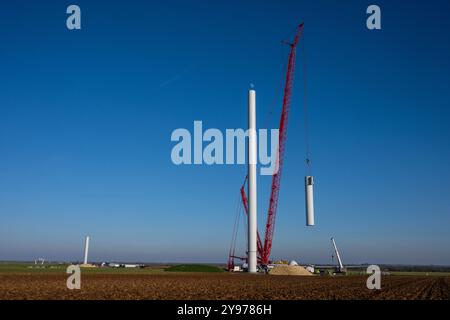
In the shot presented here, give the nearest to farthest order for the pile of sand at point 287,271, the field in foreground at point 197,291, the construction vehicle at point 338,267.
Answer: the field in foreground at point 197,291 < the pile of sand at point 287,271 < the construction vehicle at point 338,267

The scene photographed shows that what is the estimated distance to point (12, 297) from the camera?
105ft

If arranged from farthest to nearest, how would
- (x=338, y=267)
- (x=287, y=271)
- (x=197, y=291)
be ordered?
(x=338, y=267) < (x=287, y=271) < (x=197, y=291)

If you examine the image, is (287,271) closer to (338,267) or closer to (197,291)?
(338,267)

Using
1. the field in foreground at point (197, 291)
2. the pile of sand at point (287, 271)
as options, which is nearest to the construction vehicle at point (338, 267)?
the pile of sand at point (287, 271)

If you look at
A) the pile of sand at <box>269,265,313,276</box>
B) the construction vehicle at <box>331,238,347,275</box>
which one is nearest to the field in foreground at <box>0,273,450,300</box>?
the pile of sand at <box>269,265,313,276</box>

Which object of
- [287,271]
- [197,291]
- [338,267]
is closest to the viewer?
[197,291]

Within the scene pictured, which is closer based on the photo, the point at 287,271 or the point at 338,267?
the point at 287,271

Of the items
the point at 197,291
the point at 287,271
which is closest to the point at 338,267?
the point at 287,271

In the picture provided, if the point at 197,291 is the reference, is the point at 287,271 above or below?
below

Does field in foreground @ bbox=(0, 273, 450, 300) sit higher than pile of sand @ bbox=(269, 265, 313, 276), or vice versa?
field in foreground @ bbox=(0, 273, 450, 300)

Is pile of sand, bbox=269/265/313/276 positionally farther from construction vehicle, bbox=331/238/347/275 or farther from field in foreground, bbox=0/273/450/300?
field in foreground, bbox=0/273/450/300

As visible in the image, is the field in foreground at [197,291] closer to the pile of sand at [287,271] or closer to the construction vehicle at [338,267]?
the pile of sand at [287,271]
